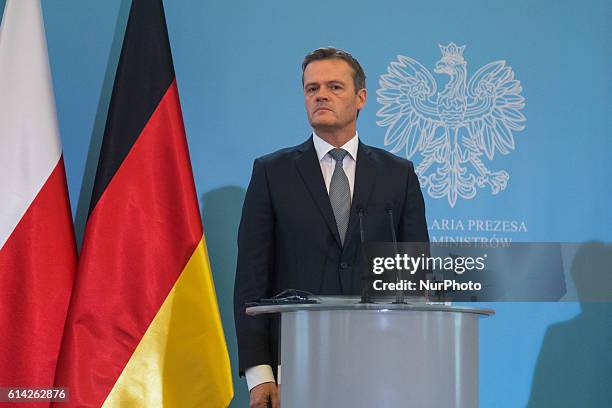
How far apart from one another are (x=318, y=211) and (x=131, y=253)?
877 millimetres

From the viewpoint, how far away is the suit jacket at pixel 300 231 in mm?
2885

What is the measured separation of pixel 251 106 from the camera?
13.0 feet

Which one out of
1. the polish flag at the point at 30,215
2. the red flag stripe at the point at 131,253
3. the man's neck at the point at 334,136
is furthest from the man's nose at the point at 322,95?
the polish flag at the point at 30,215

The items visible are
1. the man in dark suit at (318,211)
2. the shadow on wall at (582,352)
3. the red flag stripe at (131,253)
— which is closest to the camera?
the man in dark suit at (318,211)

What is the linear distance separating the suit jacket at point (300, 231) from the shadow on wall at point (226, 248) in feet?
2.55

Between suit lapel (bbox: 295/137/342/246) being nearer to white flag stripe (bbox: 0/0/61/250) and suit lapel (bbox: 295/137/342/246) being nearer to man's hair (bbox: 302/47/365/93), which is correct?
man's hair (bbox: 302/47/365/93)

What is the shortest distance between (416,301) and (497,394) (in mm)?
1803

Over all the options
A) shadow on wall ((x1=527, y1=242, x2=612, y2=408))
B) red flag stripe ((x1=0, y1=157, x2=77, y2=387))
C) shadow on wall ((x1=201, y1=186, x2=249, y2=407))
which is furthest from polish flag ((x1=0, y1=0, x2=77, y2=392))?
shadow on wall ((x1=527, y1=242, x2=612, y2=408))

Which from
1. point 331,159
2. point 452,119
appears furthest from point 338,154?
point 452,119

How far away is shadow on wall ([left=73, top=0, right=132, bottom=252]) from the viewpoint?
148 inches

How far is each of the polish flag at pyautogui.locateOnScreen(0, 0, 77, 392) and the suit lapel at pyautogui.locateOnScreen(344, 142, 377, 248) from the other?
1170 mm

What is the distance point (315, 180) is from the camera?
10.1 feet

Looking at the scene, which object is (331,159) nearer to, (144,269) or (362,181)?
(362,181)

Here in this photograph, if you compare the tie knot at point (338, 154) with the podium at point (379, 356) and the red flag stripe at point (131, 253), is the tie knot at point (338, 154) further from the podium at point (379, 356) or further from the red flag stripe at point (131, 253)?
the podium at point (379, 356)
